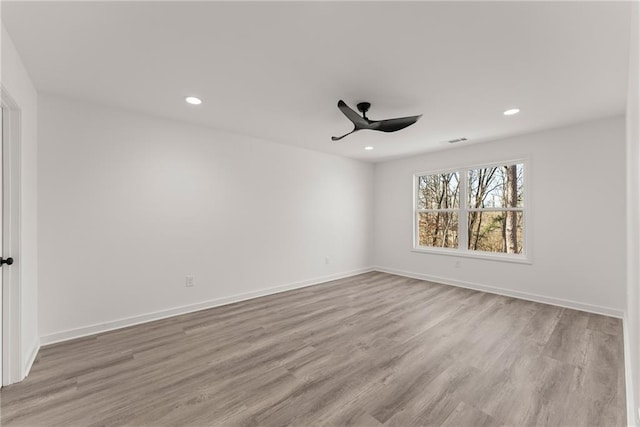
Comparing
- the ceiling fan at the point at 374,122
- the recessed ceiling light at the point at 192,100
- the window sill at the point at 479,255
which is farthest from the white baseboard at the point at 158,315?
the ceiling fan at the point at 374,122

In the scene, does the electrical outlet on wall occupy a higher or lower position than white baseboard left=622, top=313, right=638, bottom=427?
higher

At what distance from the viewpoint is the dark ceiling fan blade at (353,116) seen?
8.54 ft

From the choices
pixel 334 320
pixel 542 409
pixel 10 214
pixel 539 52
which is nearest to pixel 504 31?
pixel 539 52

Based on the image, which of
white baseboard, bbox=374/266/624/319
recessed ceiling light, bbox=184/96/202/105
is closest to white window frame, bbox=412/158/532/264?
white baseboard, bbox=374/266/624/319

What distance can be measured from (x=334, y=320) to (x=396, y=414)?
5.09 ft

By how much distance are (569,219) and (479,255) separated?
1287mm

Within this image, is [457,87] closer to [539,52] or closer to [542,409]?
[539,52]

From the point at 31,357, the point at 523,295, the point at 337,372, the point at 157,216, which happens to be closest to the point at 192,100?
the point at 157,216

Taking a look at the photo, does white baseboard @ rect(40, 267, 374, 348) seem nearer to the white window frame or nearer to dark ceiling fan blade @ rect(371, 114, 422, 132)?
the white window frame

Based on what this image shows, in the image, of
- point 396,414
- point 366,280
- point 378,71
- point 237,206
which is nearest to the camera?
point 396,414

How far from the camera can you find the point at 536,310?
11.8 feet

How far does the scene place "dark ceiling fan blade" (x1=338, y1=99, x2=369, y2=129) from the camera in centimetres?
→ 260

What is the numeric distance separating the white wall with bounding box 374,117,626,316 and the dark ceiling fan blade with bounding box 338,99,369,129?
111 inches

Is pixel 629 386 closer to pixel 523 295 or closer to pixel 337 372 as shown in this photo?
pixel 337 372
